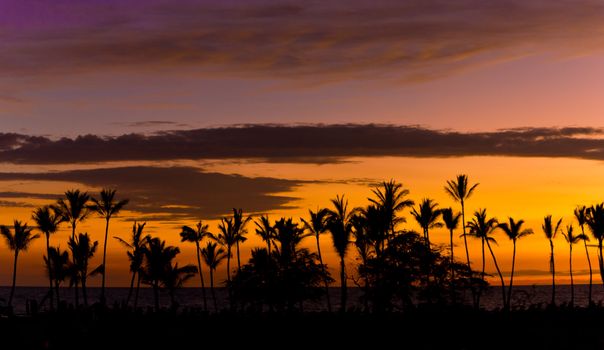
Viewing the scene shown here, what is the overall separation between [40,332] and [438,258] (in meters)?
30.7

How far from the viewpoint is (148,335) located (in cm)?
4122

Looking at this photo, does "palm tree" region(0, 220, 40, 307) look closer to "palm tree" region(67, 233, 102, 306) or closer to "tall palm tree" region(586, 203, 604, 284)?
"palm tree" region(67, 233, 102, 306)

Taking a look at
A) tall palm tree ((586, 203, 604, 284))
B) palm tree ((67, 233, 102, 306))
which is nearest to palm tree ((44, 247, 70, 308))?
palm tree ((67, 233, 102, 306))

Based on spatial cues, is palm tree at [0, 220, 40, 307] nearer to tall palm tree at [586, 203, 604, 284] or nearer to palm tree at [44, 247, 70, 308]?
palm tree at [44, 247, 70, 308]

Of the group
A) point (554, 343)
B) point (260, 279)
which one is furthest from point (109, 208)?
point (554, 343)

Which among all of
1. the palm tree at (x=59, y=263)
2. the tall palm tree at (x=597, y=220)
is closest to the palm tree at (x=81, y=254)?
the palm tree at (x=59, y=263)

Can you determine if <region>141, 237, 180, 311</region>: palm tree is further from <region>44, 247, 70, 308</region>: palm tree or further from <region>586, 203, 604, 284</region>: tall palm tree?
<region>586, 203, 604, 284</region>: tall palm tree

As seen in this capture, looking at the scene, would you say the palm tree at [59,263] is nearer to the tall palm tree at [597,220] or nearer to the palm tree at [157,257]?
the palm tree at [157,257]

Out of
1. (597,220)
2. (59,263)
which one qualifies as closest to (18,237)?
(59,263)

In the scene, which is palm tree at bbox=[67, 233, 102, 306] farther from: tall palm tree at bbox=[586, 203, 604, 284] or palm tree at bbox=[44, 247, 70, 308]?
tall palm tree at bbox=[586, 203, 604, 284]

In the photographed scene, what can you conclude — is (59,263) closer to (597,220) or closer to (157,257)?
(157,257)

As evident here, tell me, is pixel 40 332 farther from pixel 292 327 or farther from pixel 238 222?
pixel 238 222

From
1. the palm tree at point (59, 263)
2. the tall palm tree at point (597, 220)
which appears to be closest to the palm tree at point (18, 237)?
the palm tree at point (59, 263)

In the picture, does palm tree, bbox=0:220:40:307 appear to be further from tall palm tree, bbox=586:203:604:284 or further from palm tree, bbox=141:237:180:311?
tall palm tree, bbox=586:203:604:284
